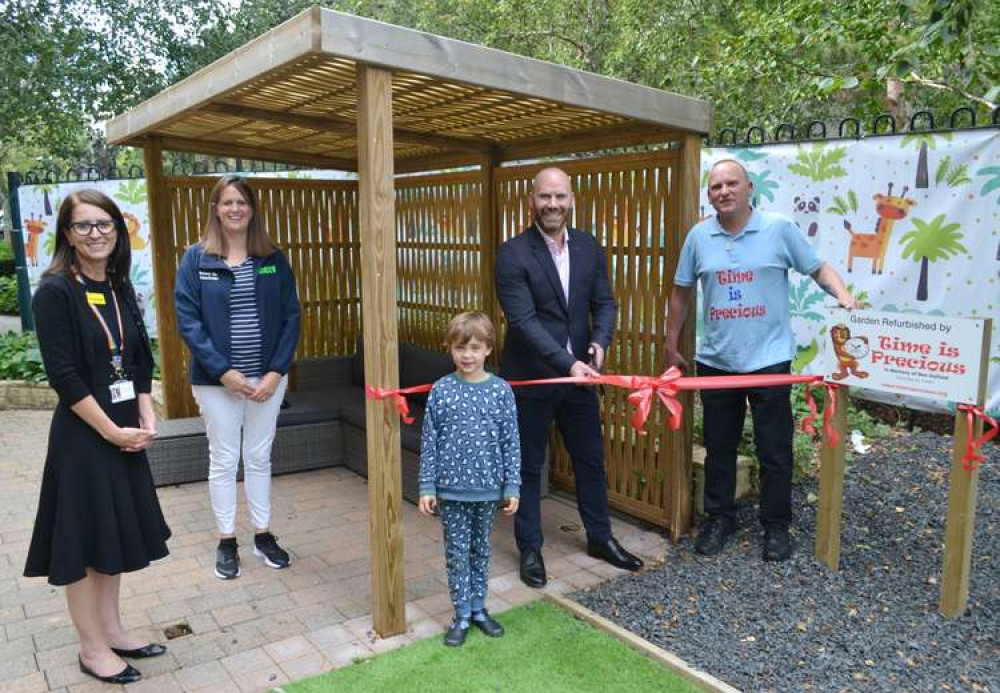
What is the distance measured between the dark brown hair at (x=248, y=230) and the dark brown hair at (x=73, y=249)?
0.84 m

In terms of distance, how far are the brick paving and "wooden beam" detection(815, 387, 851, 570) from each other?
33.6 inches

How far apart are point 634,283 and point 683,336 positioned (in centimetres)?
44

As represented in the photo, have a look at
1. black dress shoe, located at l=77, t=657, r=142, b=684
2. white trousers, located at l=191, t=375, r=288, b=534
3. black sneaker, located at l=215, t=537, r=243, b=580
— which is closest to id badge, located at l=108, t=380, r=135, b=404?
white trousers, located at l=191, t=375, r=288, b=534

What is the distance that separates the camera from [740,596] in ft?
12.0

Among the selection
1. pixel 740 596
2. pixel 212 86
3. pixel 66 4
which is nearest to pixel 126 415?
pixel 212 86

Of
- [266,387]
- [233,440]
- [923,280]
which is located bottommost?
[233,440]

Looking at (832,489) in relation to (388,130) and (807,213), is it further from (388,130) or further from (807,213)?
(807,213)

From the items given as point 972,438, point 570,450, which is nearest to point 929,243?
point 972,438

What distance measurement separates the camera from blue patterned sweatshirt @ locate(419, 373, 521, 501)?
318 centimetres

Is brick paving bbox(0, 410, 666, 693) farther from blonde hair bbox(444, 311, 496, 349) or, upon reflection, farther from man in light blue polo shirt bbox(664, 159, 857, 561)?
blonde hair bbox(444, 311, 496, 349)

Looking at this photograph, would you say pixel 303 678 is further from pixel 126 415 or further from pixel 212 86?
pixel 212 86

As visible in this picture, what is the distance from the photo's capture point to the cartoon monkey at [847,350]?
3.55 metres

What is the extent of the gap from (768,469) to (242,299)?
278 cm

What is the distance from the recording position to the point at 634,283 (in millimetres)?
4562
